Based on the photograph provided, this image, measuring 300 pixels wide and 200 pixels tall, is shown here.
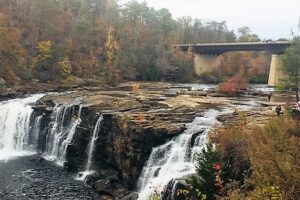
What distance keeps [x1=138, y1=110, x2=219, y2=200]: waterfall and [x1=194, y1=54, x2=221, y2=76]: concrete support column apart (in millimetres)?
55488

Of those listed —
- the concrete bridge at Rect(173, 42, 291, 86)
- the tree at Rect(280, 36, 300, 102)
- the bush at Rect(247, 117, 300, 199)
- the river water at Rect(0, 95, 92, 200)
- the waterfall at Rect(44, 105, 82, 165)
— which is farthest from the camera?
the concrete bridge at Rect(173, 42, 291, 86)

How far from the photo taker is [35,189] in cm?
2539

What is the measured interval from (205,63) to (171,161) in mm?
61680

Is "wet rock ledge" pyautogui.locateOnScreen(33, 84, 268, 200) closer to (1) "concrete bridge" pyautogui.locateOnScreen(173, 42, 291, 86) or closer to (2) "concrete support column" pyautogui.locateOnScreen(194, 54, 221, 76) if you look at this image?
(1) "concrete bridge" pyautogui.locateOnScreen(173, 42, 291, 86)

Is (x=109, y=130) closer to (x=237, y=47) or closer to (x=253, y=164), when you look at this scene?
(x=253, y=164)

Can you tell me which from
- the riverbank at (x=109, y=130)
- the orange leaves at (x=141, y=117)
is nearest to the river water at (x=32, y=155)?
the riverbank at (x=109, y=130)

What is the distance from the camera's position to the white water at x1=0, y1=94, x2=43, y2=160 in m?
35.2

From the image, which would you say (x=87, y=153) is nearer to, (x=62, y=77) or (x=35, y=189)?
(x=35, y=189)

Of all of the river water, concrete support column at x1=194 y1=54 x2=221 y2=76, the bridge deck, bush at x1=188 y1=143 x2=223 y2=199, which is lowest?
the river water

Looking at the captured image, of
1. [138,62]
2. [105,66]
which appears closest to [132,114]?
[105,66]

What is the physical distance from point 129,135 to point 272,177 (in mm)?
15663

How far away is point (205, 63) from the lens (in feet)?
276

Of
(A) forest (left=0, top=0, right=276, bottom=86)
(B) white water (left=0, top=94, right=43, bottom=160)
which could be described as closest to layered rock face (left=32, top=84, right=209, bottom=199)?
(B) white water (left=0, top=94, right=43, bottom=160)

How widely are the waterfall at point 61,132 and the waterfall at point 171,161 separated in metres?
9.74
